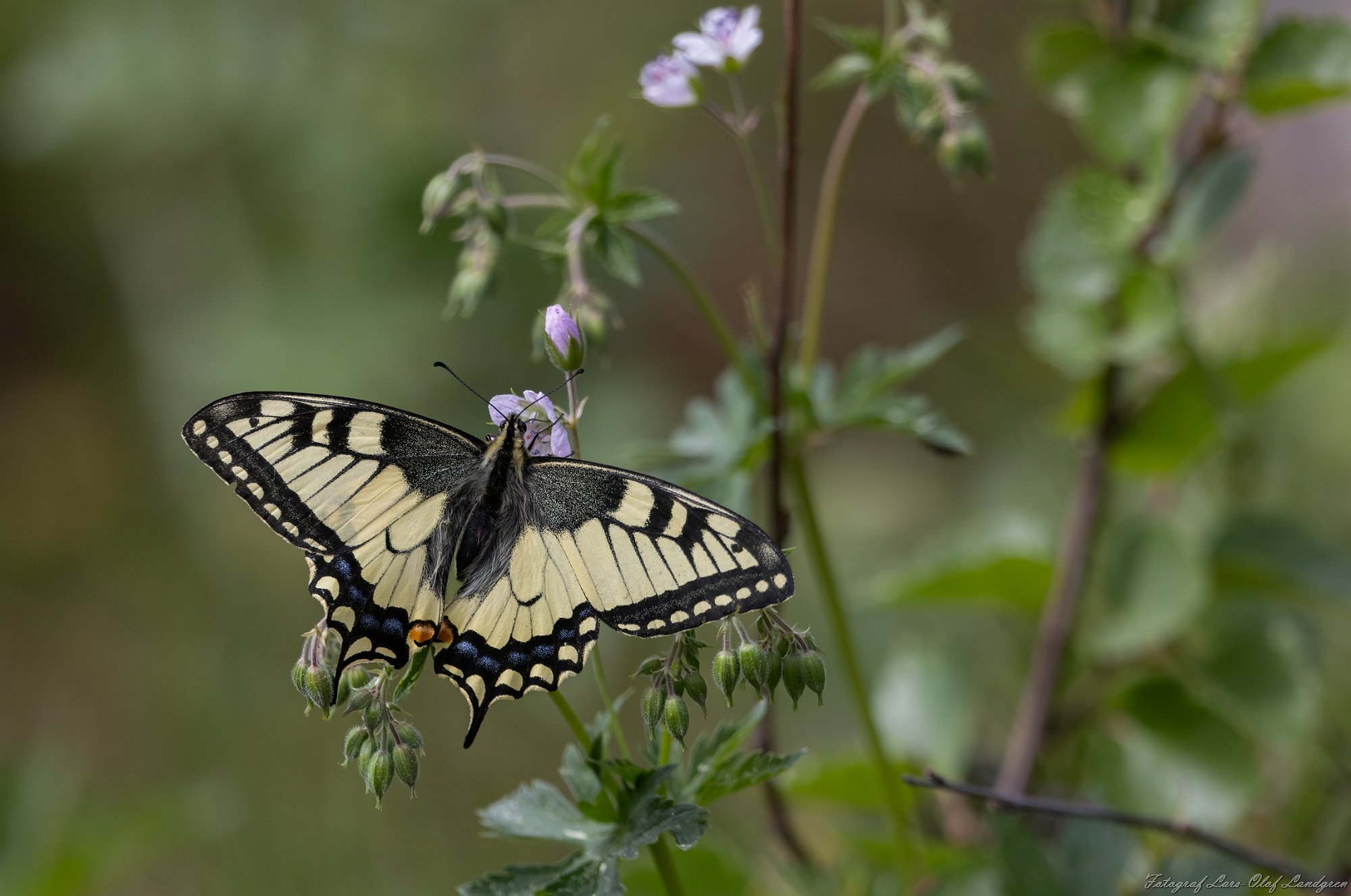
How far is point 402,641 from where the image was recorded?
1438mm

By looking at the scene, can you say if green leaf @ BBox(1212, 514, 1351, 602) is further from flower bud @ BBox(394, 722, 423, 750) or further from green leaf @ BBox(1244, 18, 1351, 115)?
flower bud @ BBox(394, 722, 423, 750)

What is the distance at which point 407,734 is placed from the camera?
136 cm

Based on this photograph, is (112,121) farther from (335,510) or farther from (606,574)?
(606,574)

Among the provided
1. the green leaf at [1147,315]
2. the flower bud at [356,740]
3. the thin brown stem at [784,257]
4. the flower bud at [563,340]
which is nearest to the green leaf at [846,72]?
the thin brown stem at [784,257]

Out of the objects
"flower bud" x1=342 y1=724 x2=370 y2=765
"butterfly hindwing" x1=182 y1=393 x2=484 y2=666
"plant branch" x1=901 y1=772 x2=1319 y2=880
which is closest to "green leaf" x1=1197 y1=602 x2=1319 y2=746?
"plant branch" x1=901 y1=772 x2=1319 y2=880

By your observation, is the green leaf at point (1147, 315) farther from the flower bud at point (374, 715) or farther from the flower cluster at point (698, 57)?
the flower bud at point (374, 715)

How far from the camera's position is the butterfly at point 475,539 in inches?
54.8

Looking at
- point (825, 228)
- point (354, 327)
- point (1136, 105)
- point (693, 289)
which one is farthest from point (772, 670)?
point (354, 327)

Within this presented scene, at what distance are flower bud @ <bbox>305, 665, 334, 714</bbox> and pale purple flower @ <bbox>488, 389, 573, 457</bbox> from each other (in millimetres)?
407

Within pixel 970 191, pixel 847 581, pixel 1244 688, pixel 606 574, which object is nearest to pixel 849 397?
pixel 606 574

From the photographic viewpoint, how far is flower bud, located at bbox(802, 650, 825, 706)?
4.27 feet

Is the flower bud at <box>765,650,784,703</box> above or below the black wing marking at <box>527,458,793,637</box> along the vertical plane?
below

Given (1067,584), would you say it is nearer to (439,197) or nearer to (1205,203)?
(1205,203)

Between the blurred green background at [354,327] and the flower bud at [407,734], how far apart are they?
1.56m
